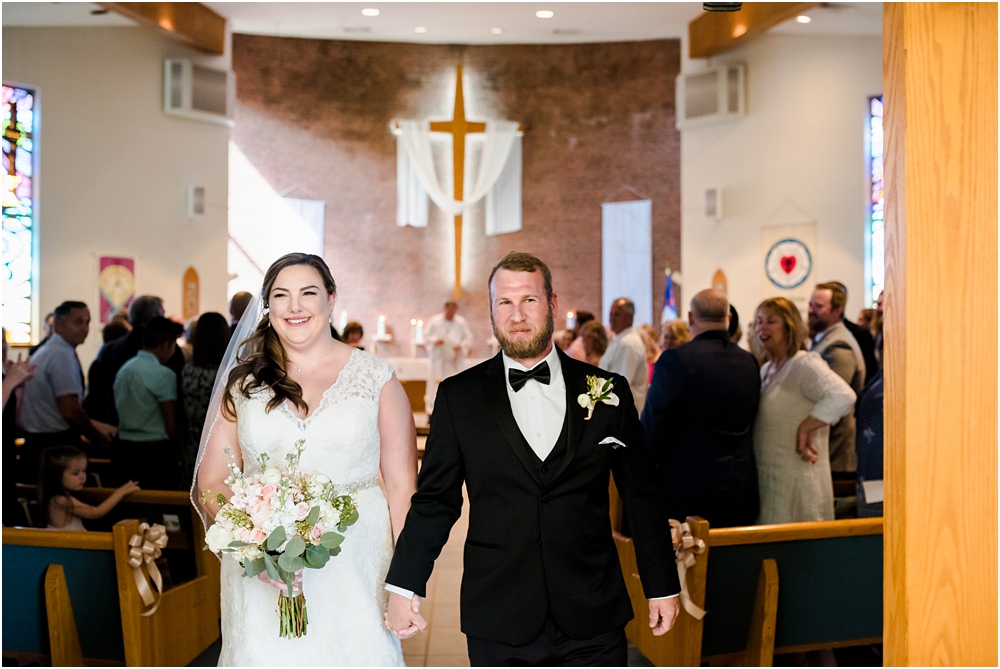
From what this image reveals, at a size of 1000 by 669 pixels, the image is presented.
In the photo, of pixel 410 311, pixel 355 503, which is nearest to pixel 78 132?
pixel 410 311

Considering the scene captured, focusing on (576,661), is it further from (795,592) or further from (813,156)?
(813,156)

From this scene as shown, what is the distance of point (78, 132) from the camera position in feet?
34.6

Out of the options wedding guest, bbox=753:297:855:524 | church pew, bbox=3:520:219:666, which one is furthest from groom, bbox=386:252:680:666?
wedding guest, bbox=753:297:855:524

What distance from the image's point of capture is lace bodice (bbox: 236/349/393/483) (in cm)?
279

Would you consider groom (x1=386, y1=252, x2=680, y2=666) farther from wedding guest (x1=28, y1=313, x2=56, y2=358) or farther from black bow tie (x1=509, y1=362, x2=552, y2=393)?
wedding guest (x1=28, y1=313, x2=56, y2=358)

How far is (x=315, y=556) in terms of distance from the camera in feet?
8.07

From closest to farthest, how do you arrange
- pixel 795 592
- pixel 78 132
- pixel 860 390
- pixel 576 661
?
pixel 576 661 → pixel 795 592 → pixel 860 390 → pixel 78 132

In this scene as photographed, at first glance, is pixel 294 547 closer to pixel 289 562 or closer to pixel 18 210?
pixel 289 562

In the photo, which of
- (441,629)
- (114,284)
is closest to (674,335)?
(441,629)

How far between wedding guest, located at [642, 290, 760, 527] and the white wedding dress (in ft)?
5.85

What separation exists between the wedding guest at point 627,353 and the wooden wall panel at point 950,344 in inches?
179

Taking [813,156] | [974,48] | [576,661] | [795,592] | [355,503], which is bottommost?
[795,592]

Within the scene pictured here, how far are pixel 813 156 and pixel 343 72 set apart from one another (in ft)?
22.7

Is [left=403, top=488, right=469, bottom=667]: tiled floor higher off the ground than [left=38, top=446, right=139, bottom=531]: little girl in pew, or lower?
lower
